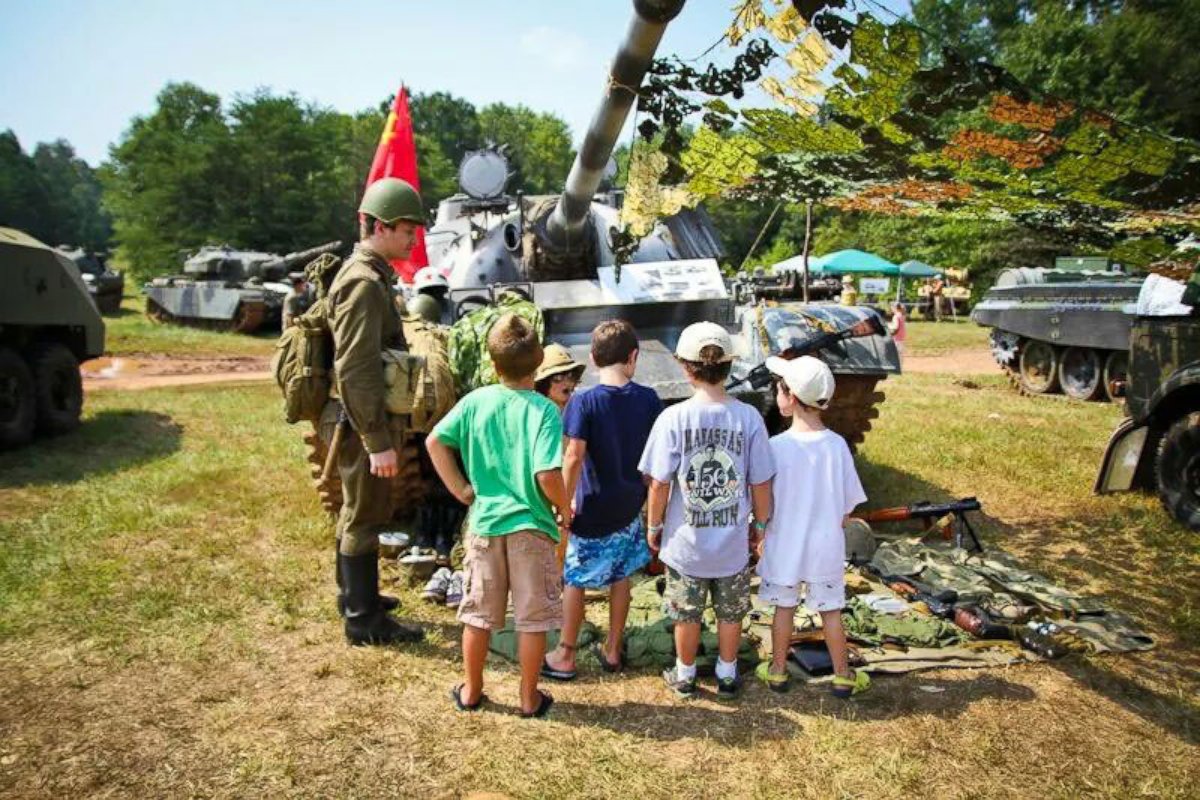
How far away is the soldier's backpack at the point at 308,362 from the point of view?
12.4ft

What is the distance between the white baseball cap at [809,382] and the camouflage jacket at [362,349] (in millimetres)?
1685

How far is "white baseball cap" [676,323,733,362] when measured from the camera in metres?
3.32

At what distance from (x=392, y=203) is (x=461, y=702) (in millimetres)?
2100

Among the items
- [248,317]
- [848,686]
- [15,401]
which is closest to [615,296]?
[848,686]

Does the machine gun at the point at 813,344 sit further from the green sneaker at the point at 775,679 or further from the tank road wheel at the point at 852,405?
the green sneaker at the point at 775,679

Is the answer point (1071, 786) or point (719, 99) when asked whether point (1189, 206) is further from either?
point (1071, 786)

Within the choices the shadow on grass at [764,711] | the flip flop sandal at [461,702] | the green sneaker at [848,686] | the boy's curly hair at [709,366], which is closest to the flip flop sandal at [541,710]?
the shadow on grass at [764,711]

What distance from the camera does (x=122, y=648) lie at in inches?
150

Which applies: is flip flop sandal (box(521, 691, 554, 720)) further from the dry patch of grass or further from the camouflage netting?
the camouflage netting

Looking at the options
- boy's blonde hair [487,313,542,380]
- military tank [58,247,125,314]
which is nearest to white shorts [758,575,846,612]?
boy's blonde hair [487,313,542,380]

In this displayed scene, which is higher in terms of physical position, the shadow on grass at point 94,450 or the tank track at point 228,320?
the tank track at point 228,320

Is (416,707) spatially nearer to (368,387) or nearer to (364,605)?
(364,605)

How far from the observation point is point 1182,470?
19.1 ft

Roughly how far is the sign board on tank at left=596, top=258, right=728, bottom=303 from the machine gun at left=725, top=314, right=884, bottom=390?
2.58ft
